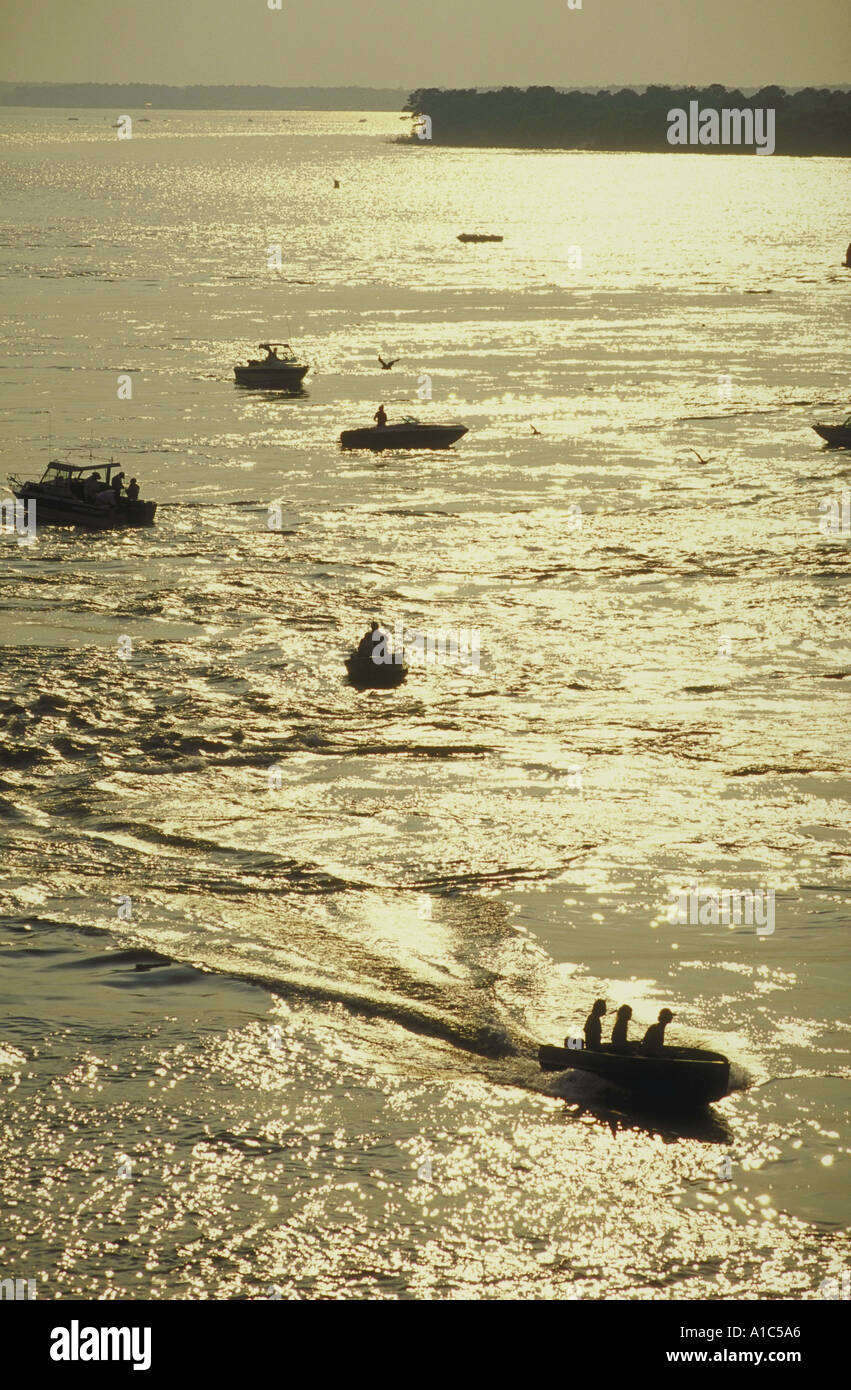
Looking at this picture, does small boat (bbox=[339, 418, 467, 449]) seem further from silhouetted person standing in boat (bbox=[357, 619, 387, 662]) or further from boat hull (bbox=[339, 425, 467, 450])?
silhouetted person standing in boat (bbox=[357, 619, 387, 662])

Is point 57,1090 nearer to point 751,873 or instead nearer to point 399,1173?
point 399,1173

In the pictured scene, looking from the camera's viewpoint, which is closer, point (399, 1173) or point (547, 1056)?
point (399, 1173)

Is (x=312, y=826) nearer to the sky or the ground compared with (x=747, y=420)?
nearer to the ground

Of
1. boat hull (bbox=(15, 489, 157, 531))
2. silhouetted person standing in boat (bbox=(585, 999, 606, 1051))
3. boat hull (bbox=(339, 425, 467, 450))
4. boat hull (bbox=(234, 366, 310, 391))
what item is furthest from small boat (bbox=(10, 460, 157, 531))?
silhouetted person standing in boat (bbox=(585, 999, 606, 1051))

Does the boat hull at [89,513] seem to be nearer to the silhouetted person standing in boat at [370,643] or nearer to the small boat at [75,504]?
the small boat at [75,504]

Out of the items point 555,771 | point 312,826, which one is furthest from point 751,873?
point 312,826
